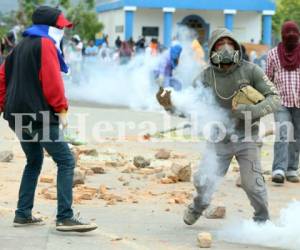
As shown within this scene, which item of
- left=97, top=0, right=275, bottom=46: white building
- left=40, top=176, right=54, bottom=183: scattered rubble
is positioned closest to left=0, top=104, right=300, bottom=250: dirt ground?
left=40, top=176, right=54, bottom=183: scattered rubble

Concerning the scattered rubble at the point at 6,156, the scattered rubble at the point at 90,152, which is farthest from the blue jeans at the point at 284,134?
the scattered rubble at the point at 6,156

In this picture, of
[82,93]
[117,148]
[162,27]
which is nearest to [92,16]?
[162,27]

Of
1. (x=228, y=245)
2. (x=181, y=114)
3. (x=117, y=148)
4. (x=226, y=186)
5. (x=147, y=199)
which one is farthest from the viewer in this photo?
(x=117, y=148)

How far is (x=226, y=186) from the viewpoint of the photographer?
31.0 feet

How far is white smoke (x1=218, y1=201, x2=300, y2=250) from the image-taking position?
20.5 ft

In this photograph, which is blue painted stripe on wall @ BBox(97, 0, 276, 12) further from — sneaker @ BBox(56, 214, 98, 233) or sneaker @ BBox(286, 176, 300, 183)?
sneaker @ BBox(56, 214, 98, 233)

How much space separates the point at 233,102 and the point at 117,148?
6.19 metres

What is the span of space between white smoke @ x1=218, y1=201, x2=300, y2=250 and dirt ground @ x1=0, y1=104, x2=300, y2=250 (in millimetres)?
117

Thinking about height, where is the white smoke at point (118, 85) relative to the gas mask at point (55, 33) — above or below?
below

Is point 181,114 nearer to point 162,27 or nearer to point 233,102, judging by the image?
point 233,102

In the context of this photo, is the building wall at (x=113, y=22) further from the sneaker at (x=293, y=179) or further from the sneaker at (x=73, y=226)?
the sneaker at (x=73, y=226)

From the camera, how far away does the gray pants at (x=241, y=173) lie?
657 cm

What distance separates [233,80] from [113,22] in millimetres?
43717

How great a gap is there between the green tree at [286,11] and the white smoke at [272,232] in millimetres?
53696
